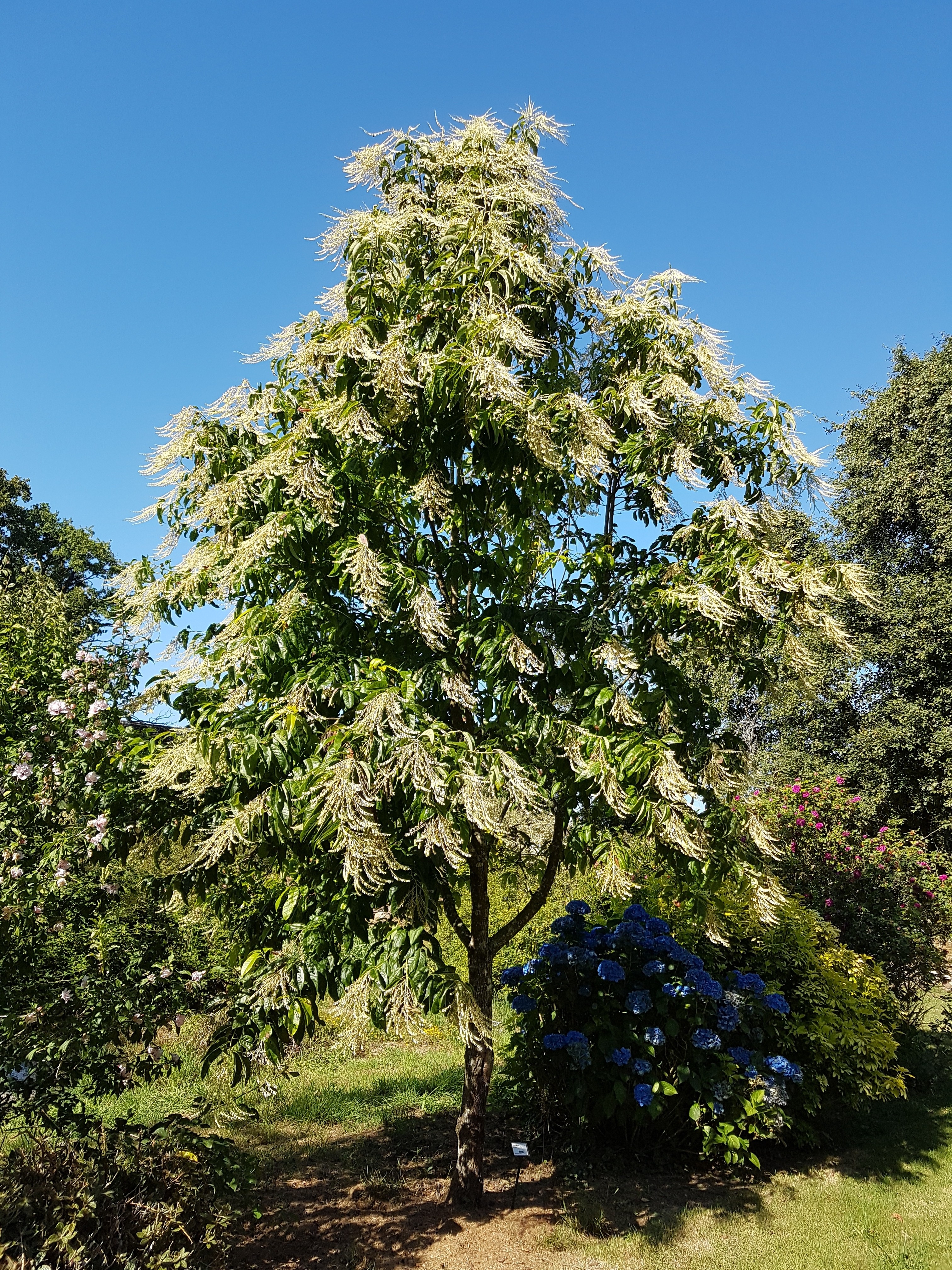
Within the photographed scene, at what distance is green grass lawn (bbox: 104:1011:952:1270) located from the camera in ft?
12.7

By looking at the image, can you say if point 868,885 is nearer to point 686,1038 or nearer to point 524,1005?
point 686,1038

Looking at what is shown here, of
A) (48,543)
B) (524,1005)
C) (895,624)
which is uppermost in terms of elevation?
(48,543)

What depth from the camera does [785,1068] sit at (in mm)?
4746

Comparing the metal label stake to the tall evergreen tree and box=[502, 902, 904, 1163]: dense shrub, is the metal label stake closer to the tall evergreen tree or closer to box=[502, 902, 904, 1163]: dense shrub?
box=[502, 902, 904, 1163]: dense shrub

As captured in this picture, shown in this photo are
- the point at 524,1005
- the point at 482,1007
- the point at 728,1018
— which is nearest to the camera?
the point at 482,1007

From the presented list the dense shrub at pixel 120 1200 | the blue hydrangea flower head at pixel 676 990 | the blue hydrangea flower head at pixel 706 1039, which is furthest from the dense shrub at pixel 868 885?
the dense shrub at pixel 120 1200

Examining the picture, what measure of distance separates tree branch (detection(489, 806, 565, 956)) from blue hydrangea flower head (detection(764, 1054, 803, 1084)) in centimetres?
179

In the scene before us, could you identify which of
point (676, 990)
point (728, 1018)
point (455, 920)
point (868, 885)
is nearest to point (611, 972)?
point (676, 990)

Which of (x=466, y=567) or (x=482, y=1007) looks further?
(x=482, y=1007)

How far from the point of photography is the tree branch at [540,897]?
4.16 meters

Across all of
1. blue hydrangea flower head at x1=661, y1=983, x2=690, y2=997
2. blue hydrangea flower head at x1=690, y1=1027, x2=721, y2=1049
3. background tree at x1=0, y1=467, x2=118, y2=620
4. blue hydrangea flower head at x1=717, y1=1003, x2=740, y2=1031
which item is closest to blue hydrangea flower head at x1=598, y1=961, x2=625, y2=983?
blue hydrangea flower head at x1=661, y1=983, x2=690, y2=997

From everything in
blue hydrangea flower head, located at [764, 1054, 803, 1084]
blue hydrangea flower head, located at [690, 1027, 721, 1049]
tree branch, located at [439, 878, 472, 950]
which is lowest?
blue hydrangea flower head, located at [764, 1054, 803, 1084]

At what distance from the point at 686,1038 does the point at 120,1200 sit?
3.18 m

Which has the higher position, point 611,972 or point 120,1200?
point 611,972
